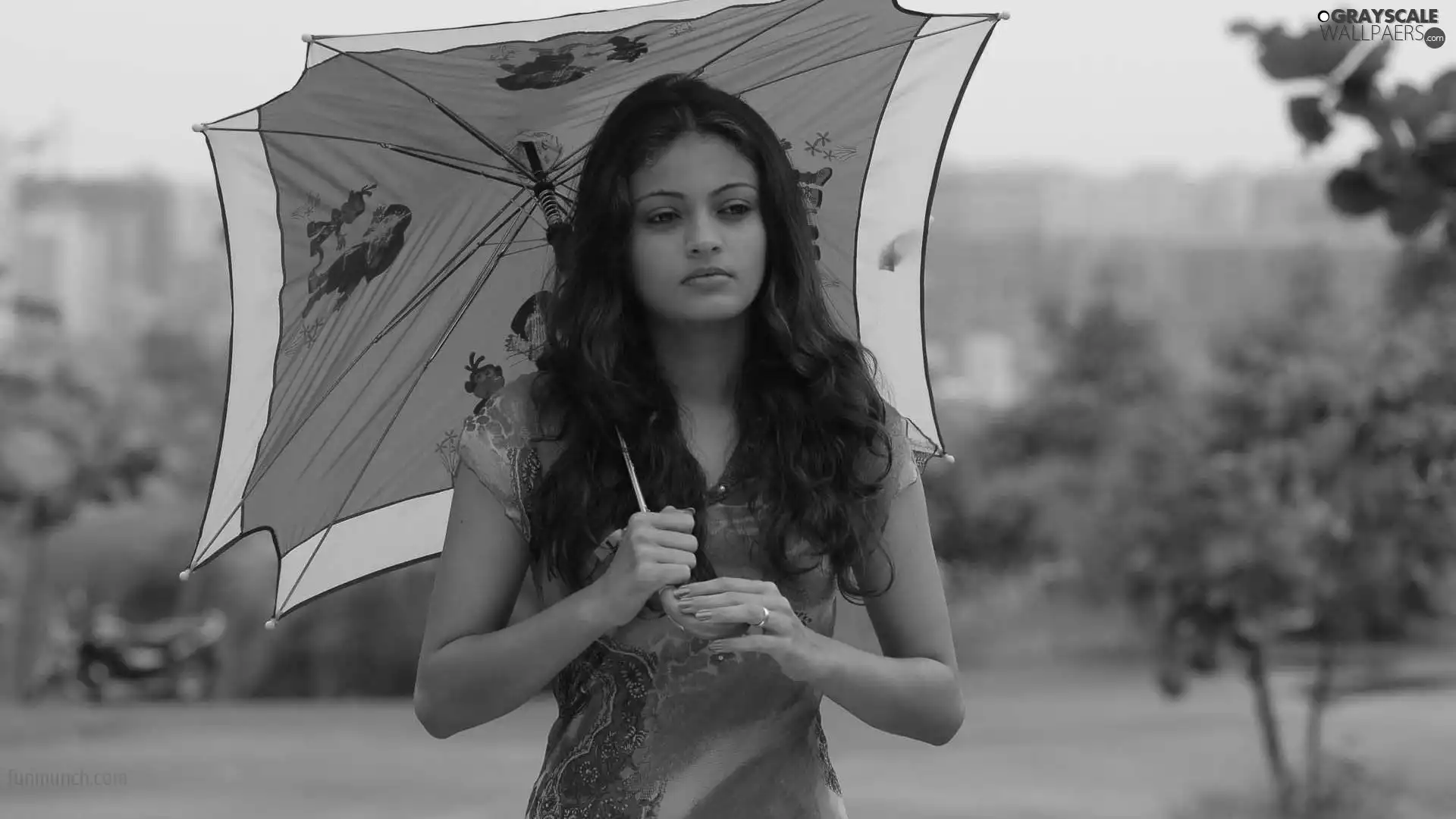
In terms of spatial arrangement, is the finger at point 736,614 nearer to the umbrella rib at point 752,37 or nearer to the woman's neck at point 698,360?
the woman's neck at point 698,360

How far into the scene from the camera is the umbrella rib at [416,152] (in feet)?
4.55

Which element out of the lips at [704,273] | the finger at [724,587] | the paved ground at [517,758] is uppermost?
the lips at [704,273]

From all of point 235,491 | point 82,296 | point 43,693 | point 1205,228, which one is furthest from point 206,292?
point 235,491

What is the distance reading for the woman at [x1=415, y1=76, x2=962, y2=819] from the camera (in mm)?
1140

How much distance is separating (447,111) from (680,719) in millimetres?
604

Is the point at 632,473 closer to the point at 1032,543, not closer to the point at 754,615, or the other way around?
the point at 754,615

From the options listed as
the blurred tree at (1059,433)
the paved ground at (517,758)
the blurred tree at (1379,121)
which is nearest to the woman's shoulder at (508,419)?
the blurred tree at (1379,121)

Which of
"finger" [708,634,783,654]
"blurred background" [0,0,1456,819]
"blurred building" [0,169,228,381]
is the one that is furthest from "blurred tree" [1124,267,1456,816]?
"blurred building" [0,169,228,381]

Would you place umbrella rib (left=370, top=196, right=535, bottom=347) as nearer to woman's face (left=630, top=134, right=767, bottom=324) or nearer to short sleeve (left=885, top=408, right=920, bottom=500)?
woman's face (left=630, top=134, right=767, bottom=324)

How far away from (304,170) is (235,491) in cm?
31

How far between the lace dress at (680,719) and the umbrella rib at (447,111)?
359 millimetres

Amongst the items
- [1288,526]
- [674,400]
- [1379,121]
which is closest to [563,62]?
[674,400]

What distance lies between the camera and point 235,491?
145 centimetres

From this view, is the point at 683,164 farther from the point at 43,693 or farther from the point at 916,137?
the point at 43,693
